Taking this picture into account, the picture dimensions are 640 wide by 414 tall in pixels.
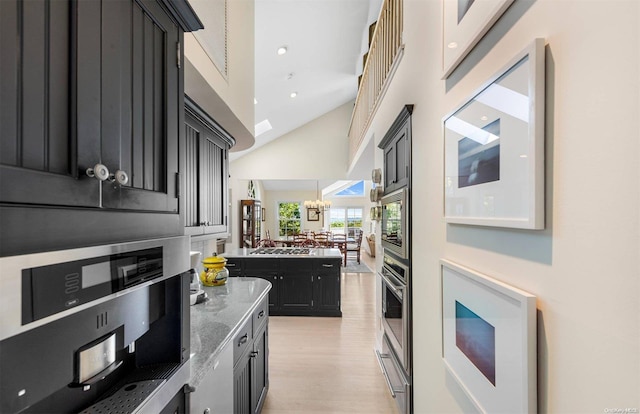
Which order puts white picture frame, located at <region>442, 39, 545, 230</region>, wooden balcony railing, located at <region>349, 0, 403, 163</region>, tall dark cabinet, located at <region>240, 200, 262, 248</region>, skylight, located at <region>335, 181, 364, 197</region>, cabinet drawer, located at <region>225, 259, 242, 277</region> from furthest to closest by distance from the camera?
skylight, located at <region>335, 181, 364, 197</region> → tall dark cabinet, located at <region>240, 200, 262, 248</region> → cabinet drawer, located at <region>225, 259, 242, 277</region> → wooden balcony railing, located at <region>349, 0, 403, 163</region> → white picture frame, located at <region>442, 39, 545, 230</region>

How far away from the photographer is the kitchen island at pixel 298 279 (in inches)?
177

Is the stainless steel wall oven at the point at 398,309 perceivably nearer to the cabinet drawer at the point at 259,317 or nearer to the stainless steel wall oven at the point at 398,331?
the stainless steel wall oven at the point at 398,331

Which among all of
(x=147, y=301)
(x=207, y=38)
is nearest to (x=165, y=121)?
(x=147, y=301)

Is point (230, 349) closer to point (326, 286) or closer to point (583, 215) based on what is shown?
point (583, 215)

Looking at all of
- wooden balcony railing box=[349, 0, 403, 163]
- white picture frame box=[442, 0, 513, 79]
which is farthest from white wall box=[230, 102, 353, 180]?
white picture frame box=[442, 0, 513, 79]

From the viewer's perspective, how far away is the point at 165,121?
909 mm

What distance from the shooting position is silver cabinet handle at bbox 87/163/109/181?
2.01 feet

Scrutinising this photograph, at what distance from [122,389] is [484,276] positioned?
1.15m

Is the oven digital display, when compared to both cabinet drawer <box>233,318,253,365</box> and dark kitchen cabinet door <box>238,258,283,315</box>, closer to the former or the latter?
cabinet drawer <box>233,318,253,365</box>

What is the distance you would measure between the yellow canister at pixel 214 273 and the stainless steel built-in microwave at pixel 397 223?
1.44 meters

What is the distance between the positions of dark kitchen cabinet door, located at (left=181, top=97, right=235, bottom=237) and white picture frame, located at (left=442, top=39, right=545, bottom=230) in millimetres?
1351

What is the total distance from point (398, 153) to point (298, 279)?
2885 millimetres

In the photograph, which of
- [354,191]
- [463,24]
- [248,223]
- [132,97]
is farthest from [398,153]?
[354,191]

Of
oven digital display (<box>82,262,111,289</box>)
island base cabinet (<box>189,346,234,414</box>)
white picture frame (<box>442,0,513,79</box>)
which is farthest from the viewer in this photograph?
island base cabinet (<box>189,346,234,414</box>)
